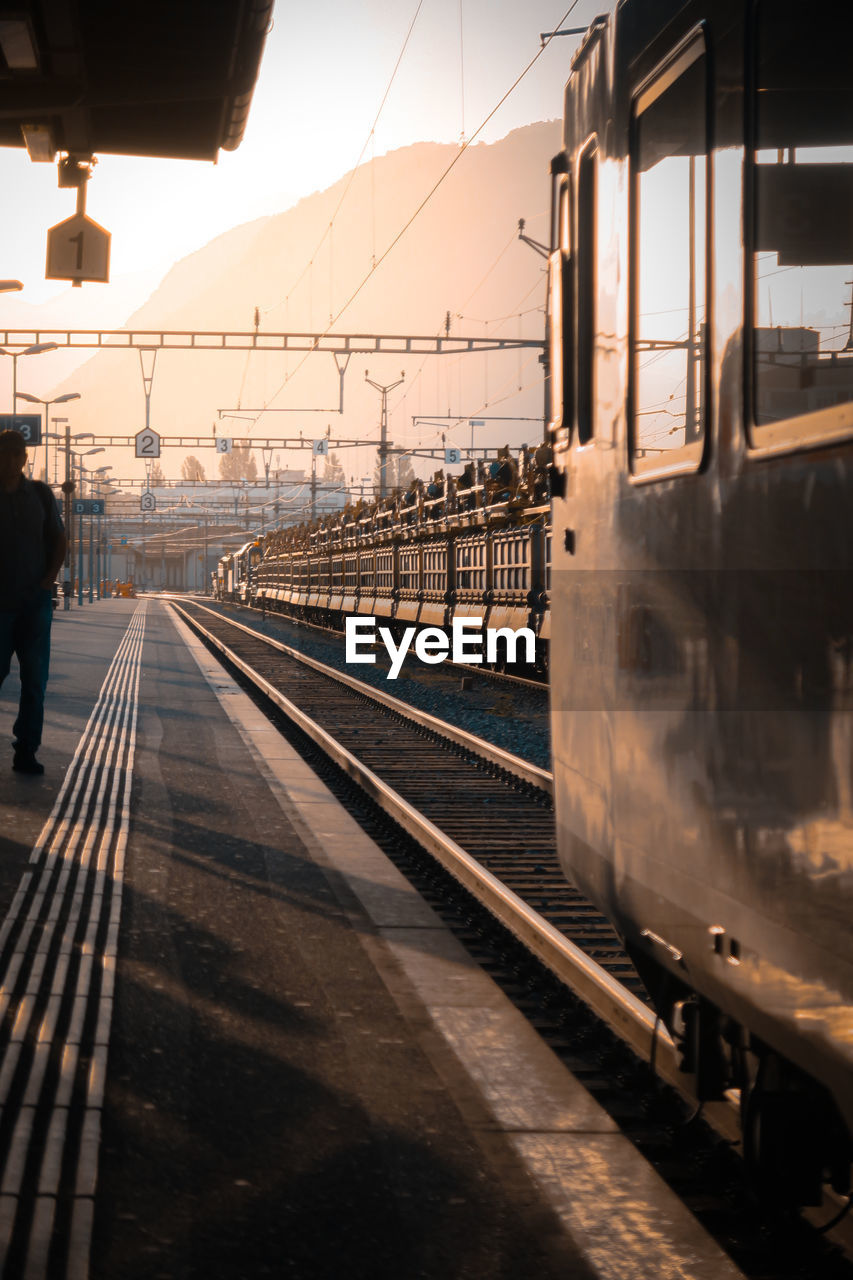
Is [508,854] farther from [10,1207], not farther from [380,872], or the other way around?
[10,1207]

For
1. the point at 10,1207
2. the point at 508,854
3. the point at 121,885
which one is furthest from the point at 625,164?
the point at 508,854

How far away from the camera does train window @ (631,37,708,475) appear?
3.29 meters

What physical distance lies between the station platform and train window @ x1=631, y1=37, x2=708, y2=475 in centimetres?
158

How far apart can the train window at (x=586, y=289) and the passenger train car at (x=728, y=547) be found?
2cm

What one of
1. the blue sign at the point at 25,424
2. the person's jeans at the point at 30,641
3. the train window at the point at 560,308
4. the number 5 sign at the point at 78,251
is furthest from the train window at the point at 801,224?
the blue sign at the point at 25,424

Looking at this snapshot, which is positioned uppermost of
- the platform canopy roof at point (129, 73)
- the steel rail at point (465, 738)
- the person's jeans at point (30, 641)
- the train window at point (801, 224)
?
the platform canopy roof at point (129, 73)

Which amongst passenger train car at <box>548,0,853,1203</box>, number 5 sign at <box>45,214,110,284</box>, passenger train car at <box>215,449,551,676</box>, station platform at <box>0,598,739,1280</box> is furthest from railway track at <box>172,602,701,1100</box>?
number 5 sign at <box>45,214,110,284</box>

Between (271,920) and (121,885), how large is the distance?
2.66 feet

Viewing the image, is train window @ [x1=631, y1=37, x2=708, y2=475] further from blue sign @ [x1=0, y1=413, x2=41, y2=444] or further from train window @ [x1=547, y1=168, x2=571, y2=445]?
blue sign @ [x1=0, y1=413, x2=41, y2=444]

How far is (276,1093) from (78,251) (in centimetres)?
820

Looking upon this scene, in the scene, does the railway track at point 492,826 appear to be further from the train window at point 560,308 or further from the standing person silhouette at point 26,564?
the standing person silhouette at point 26,564

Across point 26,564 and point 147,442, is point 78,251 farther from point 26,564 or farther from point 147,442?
point 147,442

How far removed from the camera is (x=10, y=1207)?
10.3ft

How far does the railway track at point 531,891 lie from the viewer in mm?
3227
